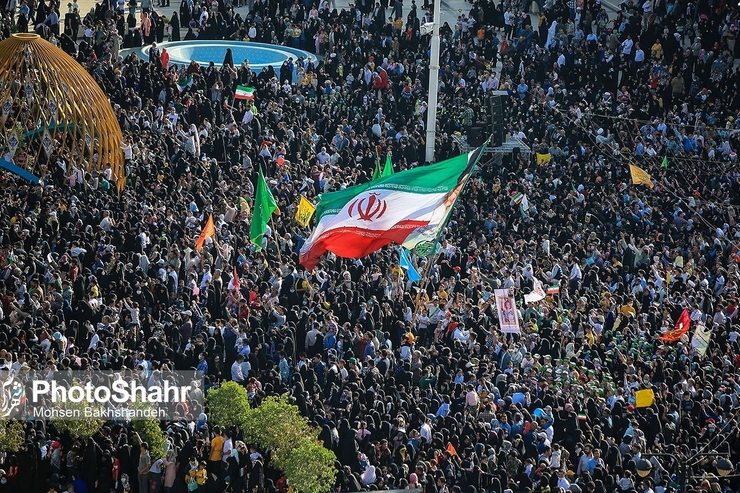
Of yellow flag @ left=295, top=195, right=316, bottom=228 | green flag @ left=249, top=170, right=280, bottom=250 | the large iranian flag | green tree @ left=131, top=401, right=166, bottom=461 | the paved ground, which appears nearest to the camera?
green tree @ left=131, top=401, right=166, bottom=461

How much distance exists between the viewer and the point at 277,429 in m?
19.4

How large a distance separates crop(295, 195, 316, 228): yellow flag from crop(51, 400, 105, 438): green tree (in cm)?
787

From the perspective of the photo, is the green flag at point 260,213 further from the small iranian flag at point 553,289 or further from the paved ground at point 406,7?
the paved ground at point 406,7

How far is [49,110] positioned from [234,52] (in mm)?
10970

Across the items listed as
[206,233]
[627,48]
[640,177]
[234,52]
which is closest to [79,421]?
[206,233]

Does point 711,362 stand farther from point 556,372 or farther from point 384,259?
point 384,259

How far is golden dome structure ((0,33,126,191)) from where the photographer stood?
28.1 meters

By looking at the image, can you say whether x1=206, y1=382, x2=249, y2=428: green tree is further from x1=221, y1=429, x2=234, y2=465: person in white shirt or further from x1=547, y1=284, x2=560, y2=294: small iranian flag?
x1=547, y1=284, x2=560, y2=294: small iranian flag

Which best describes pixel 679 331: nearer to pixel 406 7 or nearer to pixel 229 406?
pixel 229 406

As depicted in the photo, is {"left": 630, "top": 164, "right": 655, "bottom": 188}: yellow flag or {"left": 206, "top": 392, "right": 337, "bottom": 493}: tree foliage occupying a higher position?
{"left": 206, "top": 392, "right": 337, "bottom": 493}: tree foliage

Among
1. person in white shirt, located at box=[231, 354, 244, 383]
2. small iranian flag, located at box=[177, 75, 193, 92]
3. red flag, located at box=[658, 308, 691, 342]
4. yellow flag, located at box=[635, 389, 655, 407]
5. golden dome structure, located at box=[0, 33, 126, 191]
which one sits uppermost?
golden dome structure, located at box=[0, 33, 126, 191]

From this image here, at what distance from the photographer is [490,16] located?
137 ft

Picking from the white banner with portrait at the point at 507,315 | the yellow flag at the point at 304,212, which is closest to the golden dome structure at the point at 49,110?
the yellow flag at the point at 304,212

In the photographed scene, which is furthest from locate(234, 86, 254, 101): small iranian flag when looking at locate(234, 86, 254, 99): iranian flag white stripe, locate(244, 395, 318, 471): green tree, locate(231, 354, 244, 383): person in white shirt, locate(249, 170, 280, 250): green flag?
locate(244, 395, 318, 471): green tree
